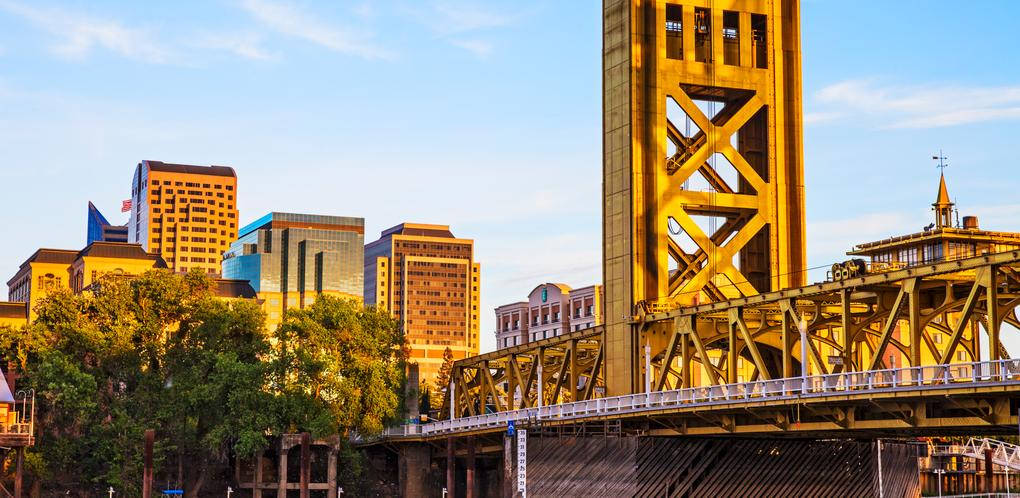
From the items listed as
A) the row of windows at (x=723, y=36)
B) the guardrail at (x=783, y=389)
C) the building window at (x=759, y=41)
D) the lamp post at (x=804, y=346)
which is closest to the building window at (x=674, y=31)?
the row of windows at (x=723, y=36)

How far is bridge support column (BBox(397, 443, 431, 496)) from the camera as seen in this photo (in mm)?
111375

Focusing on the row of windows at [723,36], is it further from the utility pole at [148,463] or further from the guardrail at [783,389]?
the utility pole at [148,463]

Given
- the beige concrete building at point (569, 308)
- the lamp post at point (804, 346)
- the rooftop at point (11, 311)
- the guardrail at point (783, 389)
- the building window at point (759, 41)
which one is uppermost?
the building window at point (759, 41)

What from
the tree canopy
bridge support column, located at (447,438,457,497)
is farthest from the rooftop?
bridge support column, located at (447,438,457,497)

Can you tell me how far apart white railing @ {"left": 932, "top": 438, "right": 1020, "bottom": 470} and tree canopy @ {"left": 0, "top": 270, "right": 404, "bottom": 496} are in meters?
49.3

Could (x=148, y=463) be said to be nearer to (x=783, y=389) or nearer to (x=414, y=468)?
(x=414, y=468)

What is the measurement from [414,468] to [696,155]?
115 ft

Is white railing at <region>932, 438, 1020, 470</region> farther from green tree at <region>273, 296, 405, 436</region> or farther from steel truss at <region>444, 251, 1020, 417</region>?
green tree at <region>273, 296, 405, 436</region>

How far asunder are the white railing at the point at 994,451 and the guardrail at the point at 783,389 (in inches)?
1618

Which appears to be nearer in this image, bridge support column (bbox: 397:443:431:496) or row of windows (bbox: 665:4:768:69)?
row of windows (bbox: 665:4:768:69)

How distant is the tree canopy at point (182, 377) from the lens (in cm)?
10112

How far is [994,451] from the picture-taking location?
124 m

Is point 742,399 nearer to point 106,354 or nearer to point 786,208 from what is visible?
point 786,208

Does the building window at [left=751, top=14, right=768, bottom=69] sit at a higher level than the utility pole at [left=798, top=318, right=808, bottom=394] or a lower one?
higher
